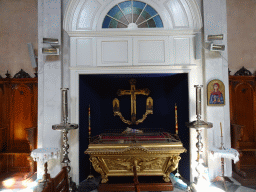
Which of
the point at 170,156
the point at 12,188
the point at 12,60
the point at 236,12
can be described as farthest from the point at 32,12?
the point at 236,12

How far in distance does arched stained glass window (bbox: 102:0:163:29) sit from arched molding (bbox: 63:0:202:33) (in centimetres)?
12

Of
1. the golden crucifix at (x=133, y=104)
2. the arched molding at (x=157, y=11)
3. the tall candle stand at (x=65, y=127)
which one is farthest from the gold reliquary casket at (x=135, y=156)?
the arched molding at (x=157, y=11)

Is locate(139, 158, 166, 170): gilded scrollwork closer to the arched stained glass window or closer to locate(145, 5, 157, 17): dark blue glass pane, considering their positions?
the arched stained glass window

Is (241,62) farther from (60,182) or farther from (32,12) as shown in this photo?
Result: (32,12)

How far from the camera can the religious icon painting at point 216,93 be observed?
12.4 ft

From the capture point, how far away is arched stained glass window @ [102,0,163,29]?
4055 mm

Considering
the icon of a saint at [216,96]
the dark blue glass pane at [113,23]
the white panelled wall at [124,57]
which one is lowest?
the icon of a saint at [216,96]

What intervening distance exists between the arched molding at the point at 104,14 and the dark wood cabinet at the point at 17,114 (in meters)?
1.91

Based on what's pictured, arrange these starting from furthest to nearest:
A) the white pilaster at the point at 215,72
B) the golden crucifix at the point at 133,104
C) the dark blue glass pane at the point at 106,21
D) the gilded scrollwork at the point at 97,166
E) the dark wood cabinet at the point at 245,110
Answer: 1. the golden crucifix at the point at 133,104
2. the dark wood cabinet at the point at 245,110
3. the dark blue glass pane at the point at 106,21
4. the white pilaster at the point at 215,72
5. the gilded scrollwork at the point at 97,166

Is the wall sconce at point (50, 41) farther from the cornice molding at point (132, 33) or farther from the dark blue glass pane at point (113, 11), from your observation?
the dark blue glass pane at point (113, 11)

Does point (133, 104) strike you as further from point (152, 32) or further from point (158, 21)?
point (158, 21)

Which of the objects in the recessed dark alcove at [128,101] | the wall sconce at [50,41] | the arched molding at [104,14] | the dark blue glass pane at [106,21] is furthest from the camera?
the recessed dark alcove at [128,101]

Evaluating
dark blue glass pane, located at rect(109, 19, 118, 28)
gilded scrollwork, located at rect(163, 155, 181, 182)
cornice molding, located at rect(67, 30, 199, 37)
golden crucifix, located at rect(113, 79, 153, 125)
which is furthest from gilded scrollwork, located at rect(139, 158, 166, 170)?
dark blue glass pane, located at rect(109, 19, 118, 28)

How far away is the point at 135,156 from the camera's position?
11.0 ft
